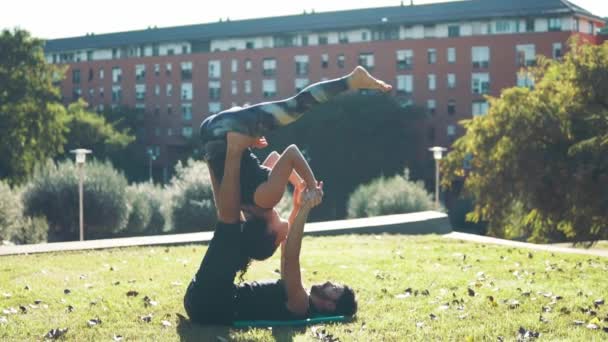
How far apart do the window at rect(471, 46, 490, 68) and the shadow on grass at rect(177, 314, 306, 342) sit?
66.8 metres

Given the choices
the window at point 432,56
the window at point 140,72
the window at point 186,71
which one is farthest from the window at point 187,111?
the window at point 432,56

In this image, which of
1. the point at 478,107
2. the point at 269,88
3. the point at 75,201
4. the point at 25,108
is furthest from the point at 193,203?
the point at 269,88

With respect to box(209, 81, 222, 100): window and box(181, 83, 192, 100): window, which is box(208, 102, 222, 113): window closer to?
box(209, 81, 222, 100): window

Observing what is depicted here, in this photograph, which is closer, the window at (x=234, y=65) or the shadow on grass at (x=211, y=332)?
the shadow on grass at (x=211, y=332)

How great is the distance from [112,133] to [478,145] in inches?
2358

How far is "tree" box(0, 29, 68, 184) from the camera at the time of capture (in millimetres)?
45156

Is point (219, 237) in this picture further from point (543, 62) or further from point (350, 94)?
point (350, 94)

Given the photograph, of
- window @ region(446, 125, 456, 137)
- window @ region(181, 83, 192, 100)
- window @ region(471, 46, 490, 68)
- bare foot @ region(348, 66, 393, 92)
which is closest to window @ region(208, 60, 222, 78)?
window @ region(181, 83, 192, 100)

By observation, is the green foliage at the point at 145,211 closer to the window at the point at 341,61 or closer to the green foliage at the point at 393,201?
the green foliage at the point at 393,201

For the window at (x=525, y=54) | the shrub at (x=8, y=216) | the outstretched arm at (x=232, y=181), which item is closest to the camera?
the outstretched arm at (x=232, y=181)

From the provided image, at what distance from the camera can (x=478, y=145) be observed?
78.6ft

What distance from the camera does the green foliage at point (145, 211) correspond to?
31.5m

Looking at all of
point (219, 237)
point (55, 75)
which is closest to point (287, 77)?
point (55, 75)

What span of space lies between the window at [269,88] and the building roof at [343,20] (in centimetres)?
483
